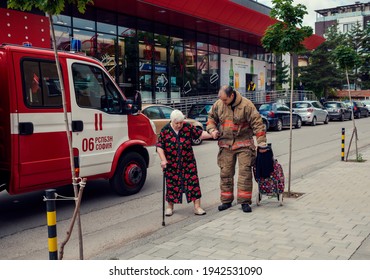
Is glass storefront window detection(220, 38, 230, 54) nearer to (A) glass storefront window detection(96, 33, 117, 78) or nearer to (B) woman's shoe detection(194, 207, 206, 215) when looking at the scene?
(A) glass storefront window detection(96, 33, 117, 78)

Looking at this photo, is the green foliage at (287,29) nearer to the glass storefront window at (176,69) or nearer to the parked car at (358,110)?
Result: the glass storefront window at (176,69)

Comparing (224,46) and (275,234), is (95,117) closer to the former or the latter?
(275,234)

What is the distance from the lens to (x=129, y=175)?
8023 millimetres

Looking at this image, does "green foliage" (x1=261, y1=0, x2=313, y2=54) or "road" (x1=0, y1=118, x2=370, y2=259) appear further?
"green foliage" (x1=261, y1=0, x2=313, y2=54)

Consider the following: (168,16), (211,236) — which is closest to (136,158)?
(211,236)

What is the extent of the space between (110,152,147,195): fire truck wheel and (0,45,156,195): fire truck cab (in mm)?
17

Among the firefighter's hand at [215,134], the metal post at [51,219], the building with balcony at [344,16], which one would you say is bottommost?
the metal post at [51,219]

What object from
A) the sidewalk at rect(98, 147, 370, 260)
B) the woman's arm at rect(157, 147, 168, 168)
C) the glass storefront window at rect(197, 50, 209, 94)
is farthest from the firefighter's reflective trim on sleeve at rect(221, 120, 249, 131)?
the glass storefront window at rect(197, 50, 209, 94)

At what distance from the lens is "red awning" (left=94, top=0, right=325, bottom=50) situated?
21.9 meters

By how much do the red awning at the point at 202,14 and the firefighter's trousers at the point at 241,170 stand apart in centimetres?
1552

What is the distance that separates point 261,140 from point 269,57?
35408 mm

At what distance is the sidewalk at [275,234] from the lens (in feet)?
15.4

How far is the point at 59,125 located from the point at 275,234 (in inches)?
136

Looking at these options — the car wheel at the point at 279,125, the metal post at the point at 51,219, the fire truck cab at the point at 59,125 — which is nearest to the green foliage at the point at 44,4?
the metal post at the point at 51,219
